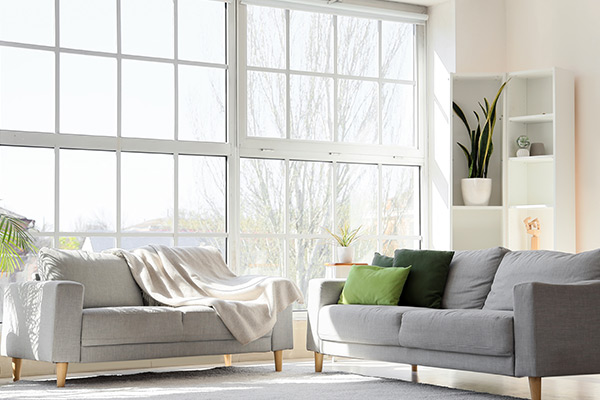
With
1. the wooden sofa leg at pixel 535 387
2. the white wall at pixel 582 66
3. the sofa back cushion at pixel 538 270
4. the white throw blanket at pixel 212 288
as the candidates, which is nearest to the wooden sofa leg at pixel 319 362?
the white throw blanket at pixel 212 288

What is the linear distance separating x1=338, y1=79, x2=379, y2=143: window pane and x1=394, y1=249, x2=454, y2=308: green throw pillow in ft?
6.38

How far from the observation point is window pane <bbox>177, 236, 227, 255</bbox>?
6598mm

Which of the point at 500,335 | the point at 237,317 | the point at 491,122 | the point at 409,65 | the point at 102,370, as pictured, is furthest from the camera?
the point at 409,65

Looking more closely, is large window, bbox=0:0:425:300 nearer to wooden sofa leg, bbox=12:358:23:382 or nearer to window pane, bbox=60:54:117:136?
window pane, bbox=60:54:117:136

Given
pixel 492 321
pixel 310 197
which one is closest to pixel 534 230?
pixel 310 197

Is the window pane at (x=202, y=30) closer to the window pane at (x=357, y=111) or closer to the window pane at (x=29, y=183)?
the window pane at (x=357, y=111)

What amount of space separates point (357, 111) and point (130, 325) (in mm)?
3031

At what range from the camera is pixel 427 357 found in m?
4.76

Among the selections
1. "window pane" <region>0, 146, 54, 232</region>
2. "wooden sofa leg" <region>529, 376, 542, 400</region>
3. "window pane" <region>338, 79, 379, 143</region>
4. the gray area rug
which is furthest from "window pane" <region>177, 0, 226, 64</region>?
"wooden sofa leg" <region>529, 376, 542, 400</region>

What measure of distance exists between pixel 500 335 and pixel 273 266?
2899 mm

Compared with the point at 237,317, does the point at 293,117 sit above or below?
above

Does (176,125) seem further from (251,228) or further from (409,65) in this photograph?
A: (409,65)

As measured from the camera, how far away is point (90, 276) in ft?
18.2

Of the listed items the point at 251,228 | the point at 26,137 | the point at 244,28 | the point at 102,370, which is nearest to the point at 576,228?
the point at 251,228
